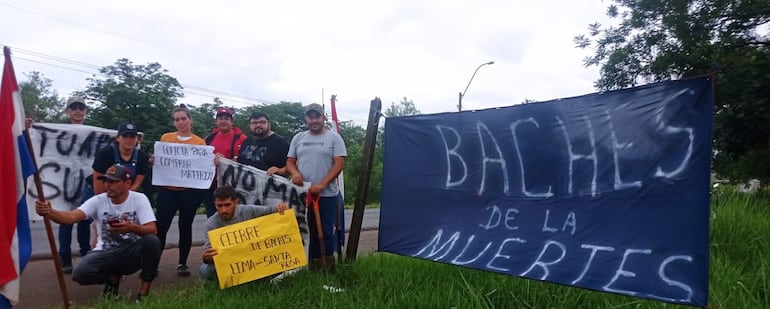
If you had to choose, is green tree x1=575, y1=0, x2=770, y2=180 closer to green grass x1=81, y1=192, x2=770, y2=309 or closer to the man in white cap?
green grass x1=81, y1=192, x2=770, y2=309

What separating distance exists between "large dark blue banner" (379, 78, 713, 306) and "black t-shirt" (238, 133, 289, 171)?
145 centimetres

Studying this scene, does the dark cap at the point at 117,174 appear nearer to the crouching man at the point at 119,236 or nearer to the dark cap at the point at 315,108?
the crouching man at the point at 119,236

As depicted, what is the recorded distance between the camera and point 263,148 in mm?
5168

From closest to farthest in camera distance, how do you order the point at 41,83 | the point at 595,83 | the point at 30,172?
1. the point at 30,172
2. the point at 595,83
3. the point at 41,83

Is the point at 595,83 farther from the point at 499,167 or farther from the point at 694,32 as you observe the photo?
the point at 499,167

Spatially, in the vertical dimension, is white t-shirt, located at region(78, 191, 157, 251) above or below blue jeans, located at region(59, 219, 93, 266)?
above

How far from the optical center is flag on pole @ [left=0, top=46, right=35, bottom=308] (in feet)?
10.2

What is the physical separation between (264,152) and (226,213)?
1.07 meters

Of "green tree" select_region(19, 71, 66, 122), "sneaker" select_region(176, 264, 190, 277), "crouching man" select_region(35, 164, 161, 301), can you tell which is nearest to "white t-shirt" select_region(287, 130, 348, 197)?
"crouching man" select_region(35, 164, 161, 301)

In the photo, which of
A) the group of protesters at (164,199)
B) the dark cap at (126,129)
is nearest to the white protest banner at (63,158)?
the group of protesters at (164,199)

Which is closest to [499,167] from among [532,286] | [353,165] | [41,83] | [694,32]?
[532,286]

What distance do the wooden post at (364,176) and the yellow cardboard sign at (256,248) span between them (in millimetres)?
665

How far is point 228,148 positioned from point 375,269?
2086 millimetres

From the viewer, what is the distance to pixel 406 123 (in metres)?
4.65
